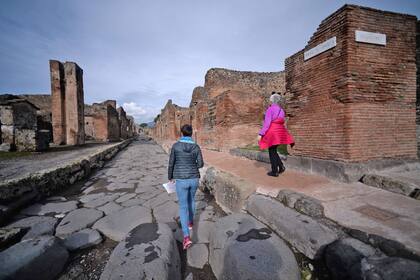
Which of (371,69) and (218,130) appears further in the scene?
(218,130)

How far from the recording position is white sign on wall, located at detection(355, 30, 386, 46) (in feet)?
10.9

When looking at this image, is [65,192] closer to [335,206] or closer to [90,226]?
[90,226]

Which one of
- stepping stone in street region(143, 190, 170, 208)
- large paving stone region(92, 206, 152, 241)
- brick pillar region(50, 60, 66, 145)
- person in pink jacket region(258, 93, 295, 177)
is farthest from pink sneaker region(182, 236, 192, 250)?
brick pillar region(50, 60, 66, 145)

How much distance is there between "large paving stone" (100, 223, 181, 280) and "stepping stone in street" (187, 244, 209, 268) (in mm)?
315

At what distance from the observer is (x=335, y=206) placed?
90.2 inches

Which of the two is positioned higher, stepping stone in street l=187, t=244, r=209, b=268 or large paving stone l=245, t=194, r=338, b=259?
large paving stone l=245, t=194, r=338, b=259

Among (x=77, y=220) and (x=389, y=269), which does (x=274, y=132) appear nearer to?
(x=389, y=269)

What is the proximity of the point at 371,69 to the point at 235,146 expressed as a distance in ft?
16.8

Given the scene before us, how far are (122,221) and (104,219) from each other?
0.30 metres

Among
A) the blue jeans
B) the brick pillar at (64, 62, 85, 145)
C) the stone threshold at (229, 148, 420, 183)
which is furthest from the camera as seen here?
the brick pillar at (64, 62, 85, 145)

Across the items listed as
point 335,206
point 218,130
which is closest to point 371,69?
point 335,206

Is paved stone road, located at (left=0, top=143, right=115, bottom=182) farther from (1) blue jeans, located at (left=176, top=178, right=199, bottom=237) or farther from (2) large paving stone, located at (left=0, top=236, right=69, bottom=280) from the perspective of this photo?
(1) blue jeans, located at (left=176, top=178, right=199, bottom=237)

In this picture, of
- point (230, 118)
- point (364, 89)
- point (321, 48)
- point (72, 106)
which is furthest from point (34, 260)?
point (72, 106)

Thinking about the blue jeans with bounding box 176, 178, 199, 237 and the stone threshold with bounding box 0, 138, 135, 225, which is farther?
the stone threshold with bounding box 0, 138, 135, 225
